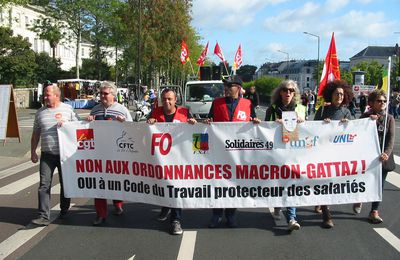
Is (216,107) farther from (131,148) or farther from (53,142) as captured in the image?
(53,142)

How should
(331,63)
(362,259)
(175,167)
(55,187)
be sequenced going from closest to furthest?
1. (362,259)
2. (175,167)
3. (55,187)
4. (331,63)

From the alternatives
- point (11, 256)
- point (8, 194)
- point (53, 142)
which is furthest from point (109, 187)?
point (8, 194)

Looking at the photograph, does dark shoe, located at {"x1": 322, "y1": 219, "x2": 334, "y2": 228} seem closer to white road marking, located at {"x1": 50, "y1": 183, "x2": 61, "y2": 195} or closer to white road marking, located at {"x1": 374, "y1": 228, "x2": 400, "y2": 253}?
white road marking, located at {"x1": 374, "y1": 228, "x2": 400, "y2": 253}

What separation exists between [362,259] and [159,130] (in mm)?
2741

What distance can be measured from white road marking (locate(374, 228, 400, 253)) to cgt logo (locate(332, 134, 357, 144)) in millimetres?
1158

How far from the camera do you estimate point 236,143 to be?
20.0 feet

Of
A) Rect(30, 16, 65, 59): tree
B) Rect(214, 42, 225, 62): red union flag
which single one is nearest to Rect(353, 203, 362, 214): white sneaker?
Rect(214, 42, 225, 62): red union flag

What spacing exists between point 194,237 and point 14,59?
40113 mm

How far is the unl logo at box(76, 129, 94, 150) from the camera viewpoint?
21.0ft

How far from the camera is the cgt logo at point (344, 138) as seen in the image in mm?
6172

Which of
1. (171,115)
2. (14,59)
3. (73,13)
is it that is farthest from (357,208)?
(73,13)

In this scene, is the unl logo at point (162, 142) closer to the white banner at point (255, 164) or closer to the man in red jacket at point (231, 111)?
the white banner at point (255, 164)

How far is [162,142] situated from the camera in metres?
6.11

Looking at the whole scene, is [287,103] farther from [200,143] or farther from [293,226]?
[293,226]
